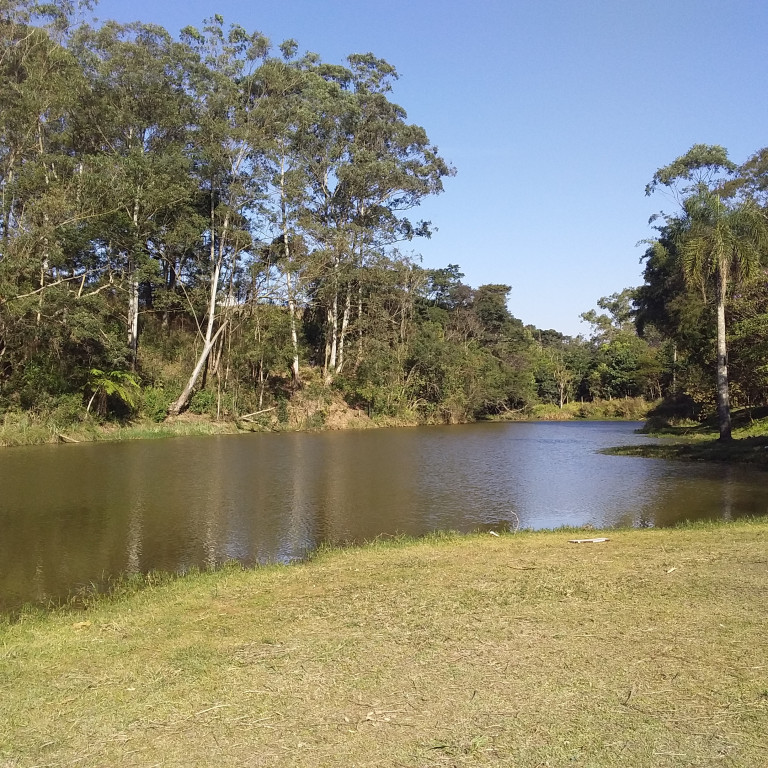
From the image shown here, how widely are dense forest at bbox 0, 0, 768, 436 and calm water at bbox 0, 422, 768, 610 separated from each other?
7.01 m

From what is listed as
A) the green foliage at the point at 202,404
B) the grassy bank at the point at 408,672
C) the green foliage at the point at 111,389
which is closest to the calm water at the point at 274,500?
the grassy bank at the point at 408,672

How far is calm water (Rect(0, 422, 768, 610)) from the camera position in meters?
9.81

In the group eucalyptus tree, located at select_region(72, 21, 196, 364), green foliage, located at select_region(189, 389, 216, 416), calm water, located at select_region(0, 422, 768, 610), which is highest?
eucalyptus tree, located at select_region(72, 21, 196, 364)

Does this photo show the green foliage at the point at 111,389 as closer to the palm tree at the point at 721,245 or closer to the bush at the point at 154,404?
the bush at the point at 154,404

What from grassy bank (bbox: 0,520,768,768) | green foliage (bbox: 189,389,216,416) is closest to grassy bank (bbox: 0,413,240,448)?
green foliage (bbox: 189,389,216,416)

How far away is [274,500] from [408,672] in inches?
398

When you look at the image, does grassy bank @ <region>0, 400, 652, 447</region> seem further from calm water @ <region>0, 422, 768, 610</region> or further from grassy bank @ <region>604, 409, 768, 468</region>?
grassy bank @ <region>604, 409, 768, 468</region>

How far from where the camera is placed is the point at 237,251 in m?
36.2

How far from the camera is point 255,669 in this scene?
4.73 meters

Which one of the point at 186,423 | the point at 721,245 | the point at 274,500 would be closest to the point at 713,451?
the point at 721,245

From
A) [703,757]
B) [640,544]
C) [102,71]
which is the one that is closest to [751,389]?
[640,544]

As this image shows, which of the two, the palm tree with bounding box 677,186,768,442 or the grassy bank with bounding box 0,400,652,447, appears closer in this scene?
the palm tree with bounding box 677,186,768,442

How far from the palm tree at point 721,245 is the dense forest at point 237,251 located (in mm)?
69

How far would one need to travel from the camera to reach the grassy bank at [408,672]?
363 cm
